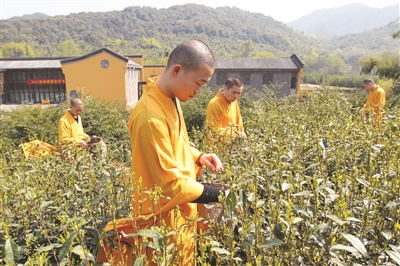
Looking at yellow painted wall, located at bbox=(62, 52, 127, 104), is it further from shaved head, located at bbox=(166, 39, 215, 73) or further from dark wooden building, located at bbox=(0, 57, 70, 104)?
shaved head, located at bbox=(166, 39, 215, 73)

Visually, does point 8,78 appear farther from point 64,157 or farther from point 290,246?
point 290,246

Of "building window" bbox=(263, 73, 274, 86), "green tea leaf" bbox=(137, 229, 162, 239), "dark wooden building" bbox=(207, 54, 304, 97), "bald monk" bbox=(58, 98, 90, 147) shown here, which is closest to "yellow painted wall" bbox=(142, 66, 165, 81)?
"dark wooden building" bbox=(207, 54, 304, 97)

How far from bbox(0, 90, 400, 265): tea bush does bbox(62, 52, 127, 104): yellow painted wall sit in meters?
23.0

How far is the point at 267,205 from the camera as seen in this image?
74.5 inches

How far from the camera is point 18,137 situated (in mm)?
9039

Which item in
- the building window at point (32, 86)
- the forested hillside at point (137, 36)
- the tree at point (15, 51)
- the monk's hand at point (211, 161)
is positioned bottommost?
the building window at point (32, 86)

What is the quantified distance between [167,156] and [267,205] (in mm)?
653

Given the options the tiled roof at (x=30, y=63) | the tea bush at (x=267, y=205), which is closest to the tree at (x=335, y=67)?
the tiled roof at (x=30, y=63)

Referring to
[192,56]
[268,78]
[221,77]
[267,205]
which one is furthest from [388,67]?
[192,56]

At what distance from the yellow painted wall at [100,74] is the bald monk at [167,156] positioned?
24.2m

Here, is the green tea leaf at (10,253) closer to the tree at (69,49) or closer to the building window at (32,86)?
the building window at (32,86)

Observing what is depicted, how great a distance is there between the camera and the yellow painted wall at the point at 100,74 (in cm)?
2533

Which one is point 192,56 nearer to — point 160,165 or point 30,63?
point 160,165

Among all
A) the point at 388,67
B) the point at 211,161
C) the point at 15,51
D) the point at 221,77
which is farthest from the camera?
the point at 15,51
